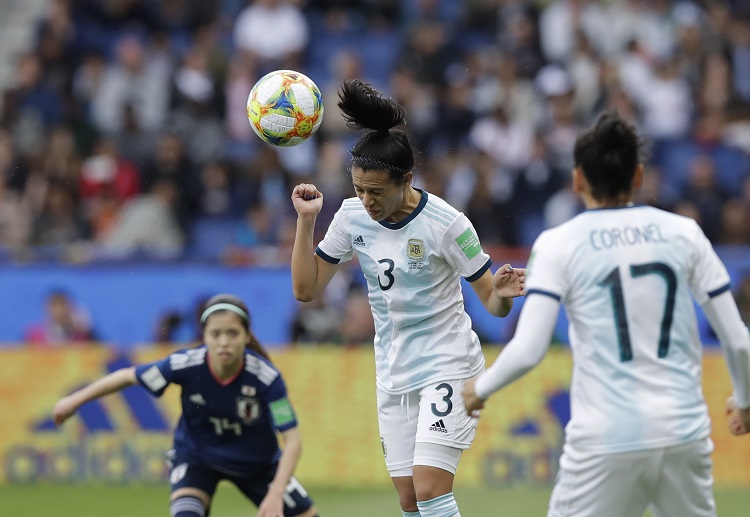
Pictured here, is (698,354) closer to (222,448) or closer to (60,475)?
(222,448)

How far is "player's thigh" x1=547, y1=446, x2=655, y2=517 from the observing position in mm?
4371

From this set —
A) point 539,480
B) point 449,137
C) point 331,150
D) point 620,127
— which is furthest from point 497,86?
point 620,127

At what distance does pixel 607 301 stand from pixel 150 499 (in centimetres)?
674

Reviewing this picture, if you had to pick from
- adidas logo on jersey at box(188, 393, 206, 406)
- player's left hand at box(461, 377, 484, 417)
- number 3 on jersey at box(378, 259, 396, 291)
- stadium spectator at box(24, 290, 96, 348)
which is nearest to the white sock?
number 3 on jersey at box(378, 259, 396, 291)

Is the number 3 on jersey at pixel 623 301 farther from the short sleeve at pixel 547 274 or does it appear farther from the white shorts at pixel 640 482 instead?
the white shorts at pixel 640 482

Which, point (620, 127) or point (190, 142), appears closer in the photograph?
point (620, 127)

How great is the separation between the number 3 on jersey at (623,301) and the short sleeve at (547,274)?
0.49 feet

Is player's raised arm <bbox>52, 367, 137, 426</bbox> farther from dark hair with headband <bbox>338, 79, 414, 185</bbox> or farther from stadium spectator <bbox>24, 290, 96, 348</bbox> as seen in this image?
stadium spectator <bbox>24, 290, 96, 348</bbox>

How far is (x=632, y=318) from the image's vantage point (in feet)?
14.5

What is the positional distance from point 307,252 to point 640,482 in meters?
2.38

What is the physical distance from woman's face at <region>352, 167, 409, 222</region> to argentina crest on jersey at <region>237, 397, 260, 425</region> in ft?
4.90

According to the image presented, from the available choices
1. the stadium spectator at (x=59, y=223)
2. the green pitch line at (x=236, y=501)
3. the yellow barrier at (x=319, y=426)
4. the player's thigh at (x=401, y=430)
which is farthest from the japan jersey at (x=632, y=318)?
the stadium spectator at (x=59, y=223)

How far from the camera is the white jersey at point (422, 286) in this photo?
6027mm

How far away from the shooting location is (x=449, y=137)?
47.5ft
